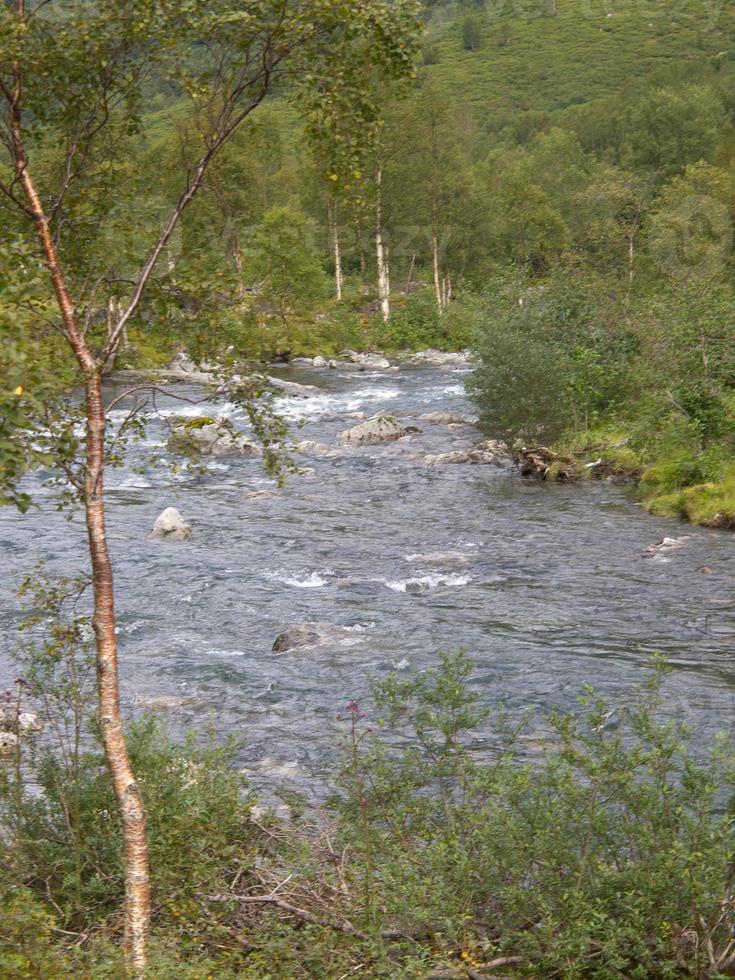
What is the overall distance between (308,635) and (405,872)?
372 inches

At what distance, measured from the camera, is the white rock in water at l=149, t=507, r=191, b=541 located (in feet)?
76.1

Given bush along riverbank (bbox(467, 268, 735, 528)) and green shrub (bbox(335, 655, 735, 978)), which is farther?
bush along riverbank (bbox(467, 268, 735, 528))

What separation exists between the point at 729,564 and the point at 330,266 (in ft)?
237

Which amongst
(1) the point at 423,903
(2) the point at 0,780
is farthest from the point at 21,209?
(1) the point at 423,903

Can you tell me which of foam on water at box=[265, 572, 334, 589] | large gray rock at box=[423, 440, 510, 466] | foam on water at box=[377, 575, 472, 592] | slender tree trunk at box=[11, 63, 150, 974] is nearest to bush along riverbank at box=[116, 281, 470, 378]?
large gray rock at box=[423, 440, 510, 466]

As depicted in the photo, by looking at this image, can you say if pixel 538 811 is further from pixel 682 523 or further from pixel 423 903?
pixel 682 523

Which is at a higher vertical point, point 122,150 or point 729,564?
point 122,150

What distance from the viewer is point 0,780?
8.31m

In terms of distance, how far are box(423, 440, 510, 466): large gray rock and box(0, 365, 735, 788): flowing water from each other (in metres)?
1.35

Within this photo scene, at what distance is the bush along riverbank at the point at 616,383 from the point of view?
25609 mm

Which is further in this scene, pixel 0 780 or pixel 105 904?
pixel 0 780

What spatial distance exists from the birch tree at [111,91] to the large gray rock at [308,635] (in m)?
7.98

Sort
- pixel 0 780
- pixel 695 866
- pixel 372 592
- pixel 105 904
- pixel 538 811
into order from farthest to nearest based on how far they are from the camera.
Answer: pixel 372 592 < pixel 0 780 < pixel 105 904 < pixel 538 811 < pixel 695 866

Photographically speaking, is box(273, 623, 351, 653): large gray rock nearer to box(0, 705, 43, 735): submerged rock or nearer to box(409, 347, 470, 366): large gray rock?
box(0, 705, 43, 735): submerged rock
